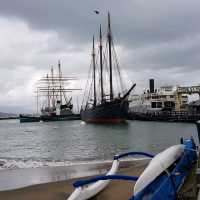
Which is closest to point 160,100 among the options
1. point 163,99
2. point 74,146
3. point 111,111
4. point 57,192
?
point 163,99

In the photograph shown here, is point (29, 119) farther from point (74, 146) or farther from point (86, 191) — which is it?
point (86, 191)

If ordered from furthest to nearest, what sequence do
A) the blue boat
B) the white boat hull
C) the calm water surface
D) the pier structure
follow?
the pier structure, the calm water surface, the white boat hull, the blue boat

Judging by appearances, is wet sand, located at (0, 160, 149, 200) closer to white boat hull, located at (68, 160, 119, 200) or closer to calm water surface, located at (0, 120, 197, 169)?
white boat hull, located at (68, 160, 119, 200)

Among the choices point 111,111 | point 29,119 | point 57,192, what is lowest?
point 57,192

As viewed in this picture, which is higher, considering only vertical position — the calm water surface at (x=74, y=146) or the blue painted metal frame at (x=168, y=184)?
the blue painted metal frame at (x=168, y=184)

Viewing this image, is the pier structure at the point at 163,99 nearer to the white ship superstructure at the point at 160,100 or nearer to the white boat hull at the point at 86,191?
the white ship superstructure at the point at 160,100

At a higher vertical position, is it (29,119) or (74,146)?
(29,119)

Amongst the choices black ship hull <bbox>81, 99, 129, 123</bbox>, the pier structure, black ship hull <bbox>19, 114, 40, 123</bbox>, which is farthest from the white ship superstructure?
black ship hull <bbox>81, 99, 129, 123</bbox>

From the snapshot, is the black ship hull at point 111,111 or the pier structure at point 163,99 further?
the pier structure at point 163,99

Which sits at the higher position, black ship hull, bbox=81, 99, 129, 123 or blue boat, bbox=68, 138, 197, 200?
black ship hull, bbox=81, 99, 129, 123

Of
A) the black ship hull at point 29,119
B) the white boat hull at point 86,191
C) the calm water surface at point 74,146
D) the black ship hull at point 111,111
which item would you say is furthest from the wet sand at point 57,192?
the black ship hull at point 29,119

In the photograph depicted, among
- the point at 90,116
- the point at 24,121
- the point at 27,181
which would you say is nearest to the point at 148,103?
the point at 24,121

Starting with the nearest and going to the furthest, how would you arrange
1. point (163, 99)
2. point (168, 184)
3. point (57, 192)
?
A: point (168, 184) < point (57, 192) < point (163, 99)

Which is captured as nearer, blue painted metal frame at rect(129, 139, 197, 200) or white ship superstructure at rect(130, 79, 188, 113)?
blue painted metal frame at rect(129, 139, 197, 200)
